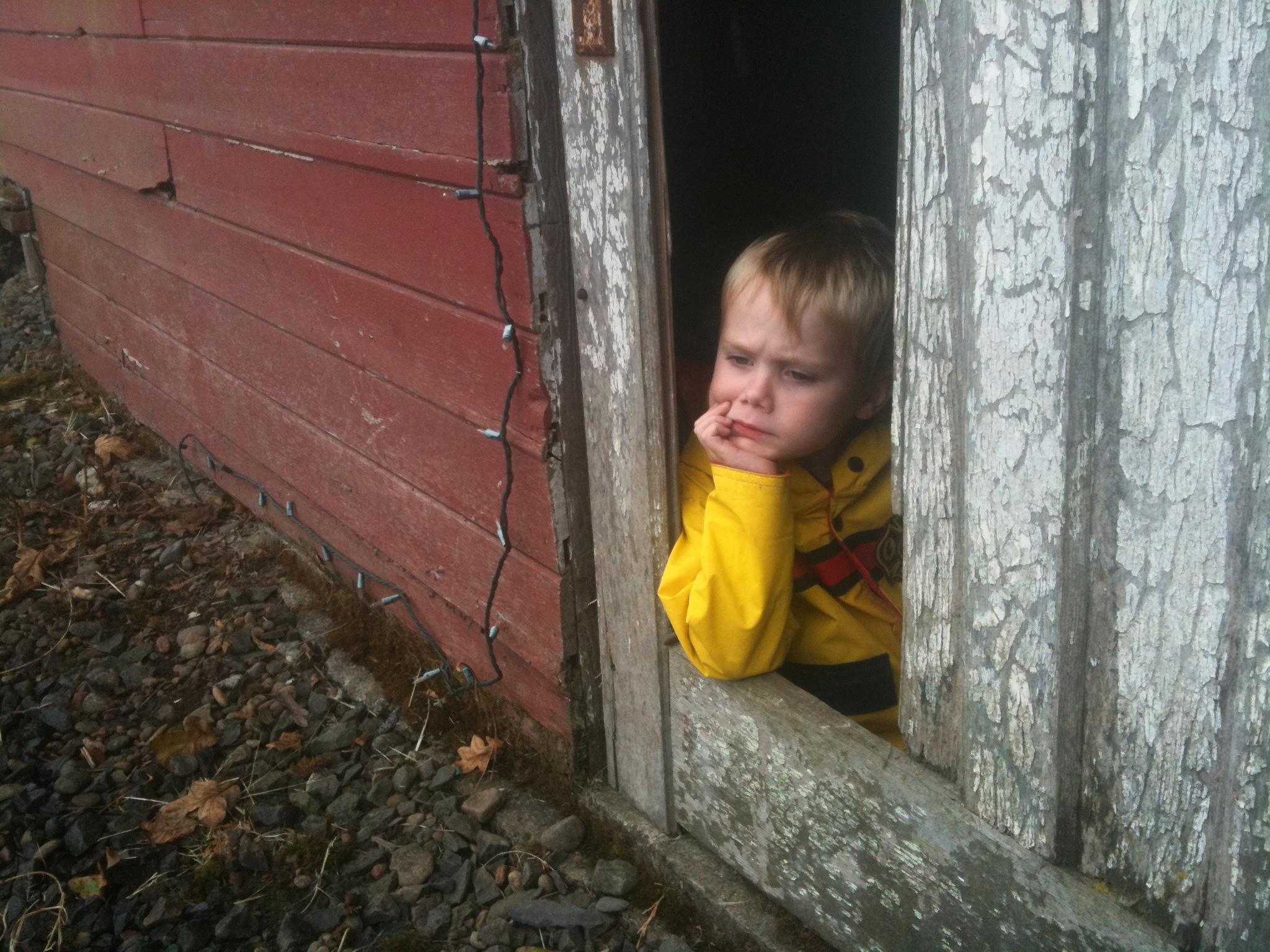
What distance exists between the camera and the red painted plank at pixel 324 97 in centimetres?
223

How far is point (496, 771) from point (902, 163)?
195 centimetres

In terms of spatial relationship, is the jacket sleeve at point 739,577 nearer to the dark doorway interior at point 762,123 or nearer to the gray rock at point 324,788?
the dark doorway interior at point 762,123

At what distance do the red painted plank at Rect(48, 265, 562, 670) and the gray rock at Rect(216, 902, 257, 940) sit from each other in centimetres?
80

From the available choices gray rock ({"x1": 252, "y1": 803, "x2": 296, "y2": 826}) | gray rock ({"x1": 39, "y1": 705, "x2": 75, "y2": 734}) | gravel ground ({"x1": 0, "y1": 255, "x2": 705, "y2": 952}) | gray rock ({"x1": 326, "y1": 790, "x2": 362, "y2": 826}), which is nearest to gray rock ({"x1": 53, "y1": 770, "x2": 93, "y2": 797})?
gravel ground ({"x1": 0, "y1": 255, "x2": 705, "y2": 952})

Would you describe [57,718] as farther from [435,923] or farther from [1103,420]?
[1103,420]

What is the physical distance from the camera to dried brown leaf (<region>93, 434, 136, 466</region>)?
15.8 feet

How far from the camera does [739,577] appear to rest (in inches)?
75.5

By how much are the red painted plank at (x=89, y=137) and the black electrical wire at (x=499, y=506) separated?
1.17m

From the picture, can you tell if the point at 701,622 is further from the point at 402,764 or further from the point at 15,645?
the point at 15,645

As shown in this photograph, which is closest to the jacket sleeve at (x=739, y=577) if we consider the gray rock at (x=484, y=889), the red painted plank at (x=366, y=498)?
the red painted plank at (x=366, y=498)

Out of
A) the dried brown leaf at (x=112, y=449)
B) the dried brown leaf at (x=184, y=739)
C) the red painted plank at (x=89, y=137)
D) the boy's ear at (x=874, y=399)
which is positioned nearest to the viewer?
the boy's ear at (x=874, y=399)

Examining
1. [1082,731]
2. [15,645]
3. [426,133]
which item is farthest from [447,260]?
[15,645]

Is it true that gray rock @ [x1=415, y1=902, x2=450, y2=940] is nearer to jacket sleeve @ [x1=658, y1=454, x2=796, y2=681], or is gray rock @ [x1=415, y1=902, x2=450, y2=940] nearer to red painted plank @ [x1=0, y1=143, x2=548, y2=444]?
jacket sleeve @ [x1=658, y1=454, x2=796, y2=681]

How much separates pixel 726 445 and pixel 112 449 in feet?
12.2
